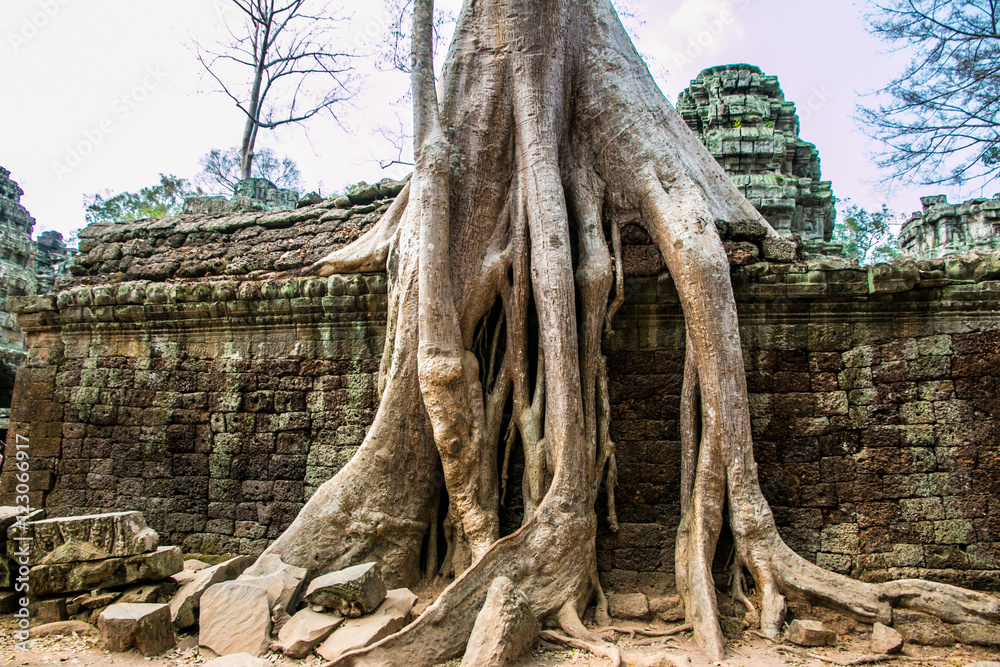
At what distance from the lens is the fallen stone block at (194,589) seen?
8.37 ft

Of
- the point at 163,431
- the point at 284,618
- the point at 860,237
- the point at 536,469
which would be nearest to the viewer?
the point at 284,618

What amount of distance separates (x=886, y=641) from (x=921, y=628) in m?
0.21

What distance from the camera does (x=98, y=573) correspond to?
2.65 m

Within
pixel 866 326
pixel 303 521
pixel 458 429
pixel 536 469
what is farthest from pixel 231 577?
pixel 866 326

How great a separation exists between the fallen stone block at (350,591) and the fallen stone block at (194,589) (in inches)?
20.1

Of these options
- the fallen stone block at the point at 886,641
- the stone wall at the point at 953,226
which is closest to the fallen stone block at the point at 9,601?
the fallen stone block at the point at 886,641

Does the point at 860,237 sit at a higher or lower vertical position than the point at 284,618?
higher

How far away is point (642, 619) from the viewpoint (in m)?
2.81

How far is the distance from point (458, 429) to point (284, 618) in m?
1.09

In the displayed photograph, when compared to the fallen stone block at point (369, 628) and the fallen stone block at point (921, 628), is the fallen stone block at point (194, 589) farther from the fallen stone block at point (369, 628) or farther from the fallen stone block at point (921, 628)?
the fallen stone block at point (921, 628)

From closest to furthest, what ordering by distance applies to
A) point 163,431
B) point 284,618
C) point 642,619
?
1. point 284,618
2. point 642,619
3. point 163,431

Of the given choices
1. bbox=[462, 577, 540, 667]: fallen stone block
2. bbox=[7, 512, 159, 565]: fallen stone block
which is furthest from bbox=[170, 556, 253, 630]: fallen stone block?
bbox=[462, 577, 540, 667]: fallen stone block

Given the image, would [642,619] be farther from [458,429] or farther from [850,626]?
[458,429]

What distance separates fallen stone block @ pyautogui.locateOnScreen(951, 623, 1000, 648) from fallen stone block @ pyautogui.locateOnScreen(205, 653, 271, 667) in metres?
2.82
